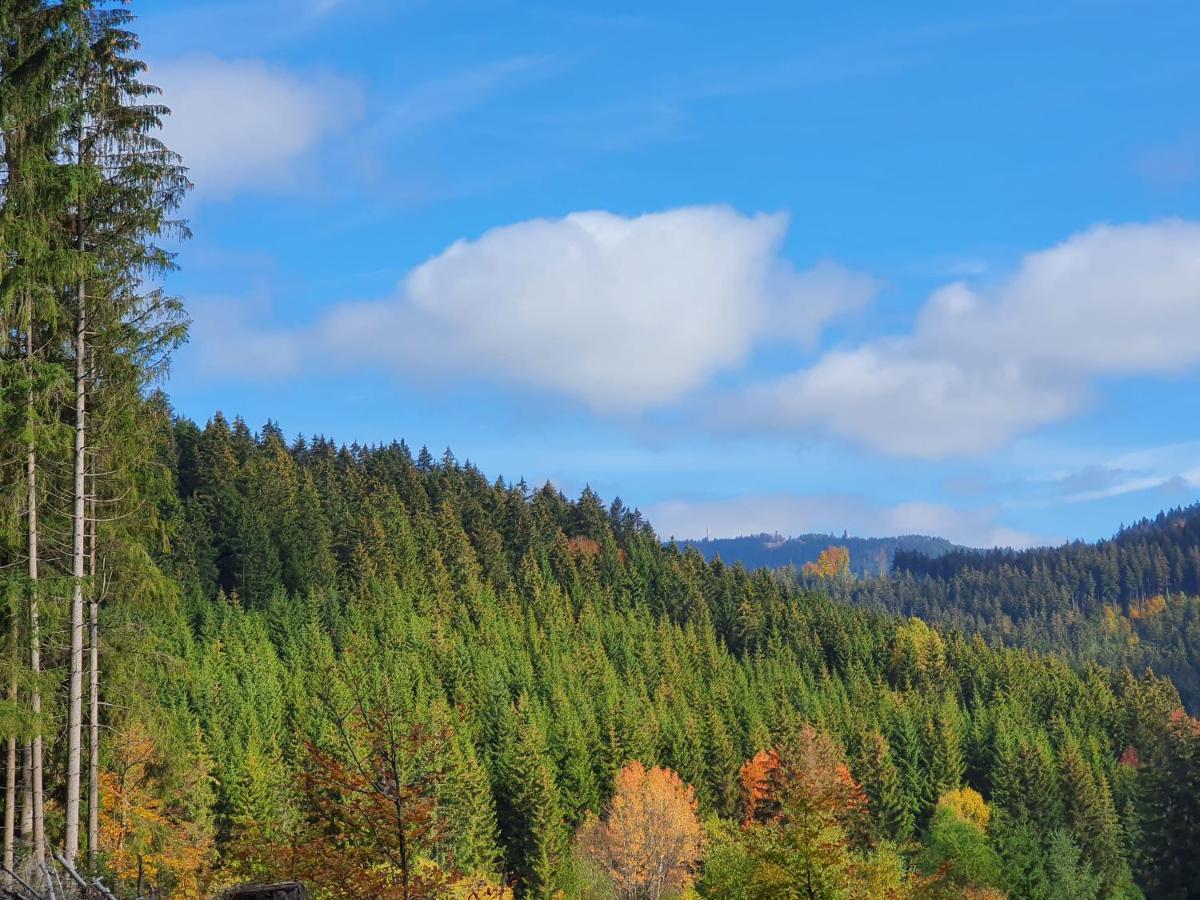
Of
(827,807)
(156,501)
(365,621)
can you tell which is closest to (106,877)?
(156,501)

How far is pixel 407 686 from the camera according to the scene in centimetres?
8375

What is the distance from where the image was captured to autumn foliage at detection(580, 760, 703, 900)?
232 ft

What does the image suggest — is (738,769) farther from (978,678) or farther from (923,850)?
(978,678)

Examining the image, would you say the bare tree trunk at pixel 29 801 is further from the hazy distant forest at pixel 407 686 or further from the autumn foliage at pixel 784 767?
the autumn foliage at pixel 784 767

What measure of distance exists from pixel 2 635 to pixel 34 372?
5.32 meters

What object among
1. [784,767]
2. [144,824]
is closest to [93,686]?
[144,824]

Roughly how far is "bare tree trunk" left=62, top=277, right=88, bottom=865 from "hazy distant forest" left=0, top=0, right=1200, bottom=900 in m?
0.07

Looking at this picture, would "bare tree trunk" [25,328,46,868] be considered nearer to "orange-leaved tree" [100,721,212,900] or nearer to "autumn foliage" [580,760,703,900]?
"orange-leaved tree" [100,721,212,900]

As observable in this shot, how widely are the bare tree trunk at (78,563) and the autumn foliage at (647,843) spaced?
51242 millimetres

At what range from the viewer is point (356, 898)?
701 inches

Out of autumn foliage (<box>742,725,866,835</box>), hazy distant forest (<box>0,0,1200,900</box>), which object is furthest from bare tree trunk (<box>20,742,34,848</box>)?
autumn foliage (<box>742,725,866,835</box>)

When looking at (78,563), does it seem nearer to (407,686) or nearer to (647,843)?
(647,843)

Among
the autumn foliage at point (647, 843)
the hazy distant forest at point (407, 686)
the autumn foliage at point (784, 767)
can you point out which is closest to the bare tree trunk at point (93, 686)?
the hazy distant forest at point (407, 686)

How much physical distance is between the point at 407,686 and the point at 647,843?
22344mm
